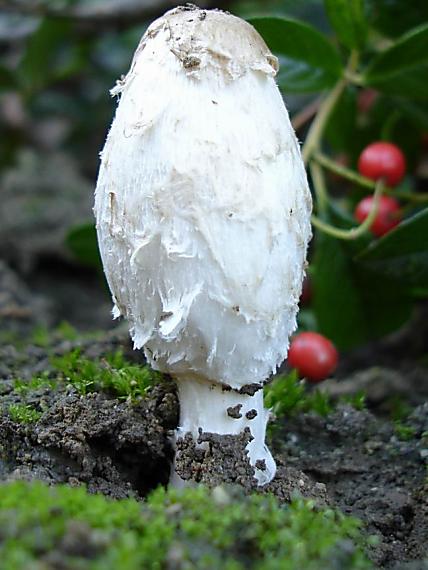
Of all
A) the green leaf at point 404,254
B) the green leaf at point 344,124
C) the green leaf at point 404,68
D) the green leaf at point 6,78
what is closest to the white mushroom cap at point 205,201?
the green leaf at point 404,254

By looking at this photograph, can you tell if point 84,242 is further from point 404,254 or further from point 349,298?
point 404,254

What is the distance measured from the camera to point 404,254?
2.48 m

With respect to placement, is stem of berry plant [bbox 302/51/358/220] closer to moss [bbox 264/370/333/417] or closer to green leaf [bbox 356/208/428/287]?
green leaf [bbox 356/208/428/287]

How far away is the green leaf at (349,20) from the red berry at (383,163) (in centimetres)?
34

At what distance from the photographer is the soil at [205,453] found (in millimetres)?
1819

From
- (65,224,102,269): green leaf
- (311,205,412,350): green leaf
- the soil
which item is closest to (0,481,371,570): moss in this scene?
the soil

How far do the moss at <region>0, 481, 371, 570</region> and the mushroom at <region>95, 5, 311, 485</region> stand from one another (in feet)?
1.19

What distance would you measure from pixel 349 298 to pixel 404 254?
1.41 feet

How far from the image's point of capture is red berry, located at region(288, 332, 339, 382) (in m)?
2.48

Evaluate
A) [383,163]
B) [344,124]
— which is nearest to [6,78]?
[344,124]

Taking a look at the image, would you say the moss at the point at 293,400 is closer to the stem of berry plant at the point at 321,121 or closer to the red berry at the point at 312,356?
the red berry at the point at 312,356

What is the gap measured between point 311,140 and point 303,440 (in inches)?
39.8

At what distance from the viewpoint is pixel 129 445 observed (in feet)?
6.38

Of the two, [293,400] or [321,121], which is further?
[321,121]
